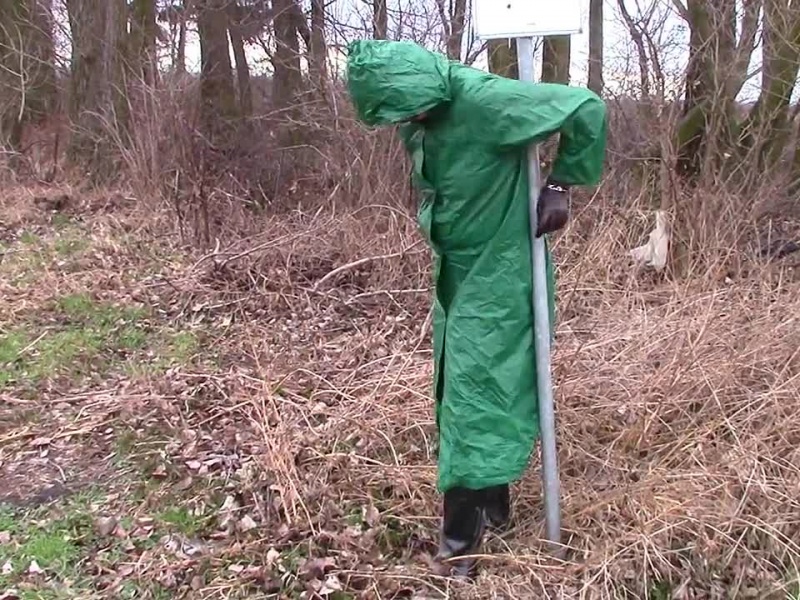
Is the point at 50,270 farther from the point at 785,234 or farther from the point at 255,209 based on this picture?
the point at 785,234

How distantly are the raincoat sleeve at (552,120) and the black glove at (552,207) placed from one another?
0.04 metres

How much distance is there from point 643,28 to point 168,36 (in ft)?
20.6

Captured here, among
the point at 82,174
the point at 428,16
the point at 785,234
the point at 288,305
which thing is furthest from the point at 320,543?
the point at 82,174

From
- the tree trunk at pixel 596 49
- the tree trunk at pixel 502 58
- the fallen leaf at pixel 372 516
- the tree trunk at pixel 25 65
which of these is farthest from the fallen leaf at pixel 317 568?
the tree trunk at pixel 25 65

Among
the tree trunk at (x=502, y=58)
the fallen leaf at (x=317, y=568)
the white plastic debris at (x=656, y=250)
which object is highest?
the tree trunk at (x=502, y=58)

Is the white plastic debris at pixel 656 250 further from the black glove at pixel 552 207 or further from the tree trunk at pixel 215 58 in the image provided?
the tree trunk at pixel 215 58

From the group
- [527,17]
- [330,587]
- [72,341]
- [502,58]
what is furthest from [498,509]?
[502,58]

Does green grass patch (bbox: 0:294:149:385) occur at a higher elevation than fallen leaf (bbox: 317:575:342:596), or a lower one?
higher

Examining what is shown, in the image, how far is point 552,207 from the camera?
2.78 m

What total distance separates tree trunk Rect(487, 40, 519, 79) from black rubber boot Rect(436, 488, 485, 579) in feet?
19.1

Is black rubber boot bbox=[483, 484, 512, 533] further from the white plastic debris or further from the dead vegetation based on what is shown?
the white plastic debris

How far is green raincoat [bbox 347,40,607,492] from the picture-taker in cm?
270

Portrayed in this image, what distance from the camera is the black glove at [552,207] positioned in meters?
2.78

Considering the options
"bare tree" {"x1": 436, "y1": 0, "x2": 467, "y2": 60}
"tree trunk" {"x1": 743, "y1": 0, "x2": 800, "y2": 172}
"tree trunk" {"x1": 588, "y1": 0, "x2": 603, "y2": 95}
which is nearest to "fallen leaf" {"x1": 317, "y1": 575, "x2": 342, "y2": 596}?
"tree trunk" {"x1": 743, "y1": 0, "x2": 800, "y2": 172}
